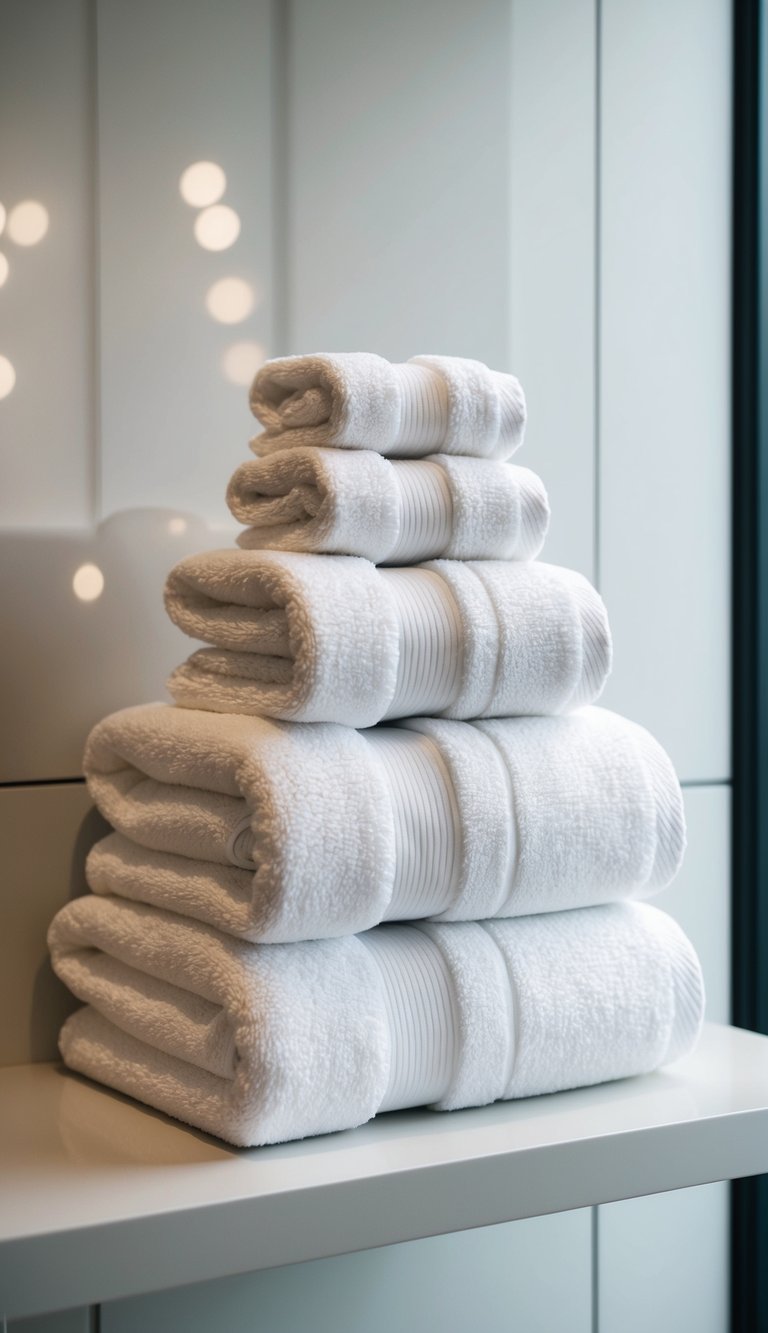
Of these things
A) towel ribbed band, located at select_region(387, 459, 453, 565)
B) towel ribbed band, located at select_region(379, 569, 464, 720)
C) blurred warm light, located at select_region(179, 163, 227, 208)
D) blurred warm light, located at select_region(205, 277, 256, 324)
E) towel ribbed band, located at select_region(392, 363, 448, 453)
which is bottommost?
towel ribbed band, located at select_region(379, 569, 464, 720)

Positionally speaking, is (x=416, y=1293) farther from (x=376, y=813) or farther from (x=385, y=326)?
(x=385, y=326)

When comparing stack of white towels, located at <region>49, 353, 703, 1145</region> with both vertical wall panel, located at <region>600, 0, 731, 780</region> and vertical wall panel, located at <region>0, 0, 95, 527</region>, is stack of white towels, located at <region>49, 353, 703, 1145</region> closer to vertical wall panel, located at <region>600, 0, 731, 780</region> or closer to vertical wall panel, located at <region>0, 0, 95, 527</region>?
vertical wall panel, located at <region>0, 0, 95, 527</region>

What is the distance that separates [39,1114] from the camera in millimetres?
678

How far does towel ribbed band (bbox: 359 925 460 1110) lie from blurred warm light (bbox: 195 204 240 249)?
45 cm

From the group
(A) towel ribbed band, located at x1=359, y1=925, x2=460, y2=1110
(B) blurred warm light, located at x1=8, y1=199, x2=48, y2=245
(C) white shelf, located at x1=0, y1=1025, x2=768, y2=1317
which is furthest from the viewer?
(B) blurred warm light, located at x1=8, y1=199, x2=48, y2=245

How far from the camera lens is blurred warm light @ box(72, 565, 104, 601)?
2.60ft

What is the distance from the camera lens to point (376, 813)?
2.00 ft

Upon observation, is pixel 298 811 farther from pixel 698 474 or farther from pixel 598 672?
pixel 698 474

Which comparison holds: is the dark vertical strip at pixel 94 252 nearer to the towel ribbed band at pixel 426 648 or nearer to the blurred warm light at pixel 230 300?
the blurred warm light at pixel 230 300

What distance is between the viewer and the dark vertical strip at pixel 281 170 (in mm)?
855

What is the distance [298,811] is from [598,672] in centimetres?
21

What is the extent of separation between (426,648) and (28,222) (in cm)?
36

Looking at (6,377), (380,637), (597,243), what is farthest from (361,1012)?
(597,243)

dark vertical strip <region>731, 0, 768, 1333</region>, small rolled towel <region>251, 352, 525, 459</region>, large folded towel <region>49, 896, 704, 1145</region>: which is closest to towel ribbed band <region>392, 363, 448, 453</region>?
small rolled towel <region>251, 352, 525, 459</region>
